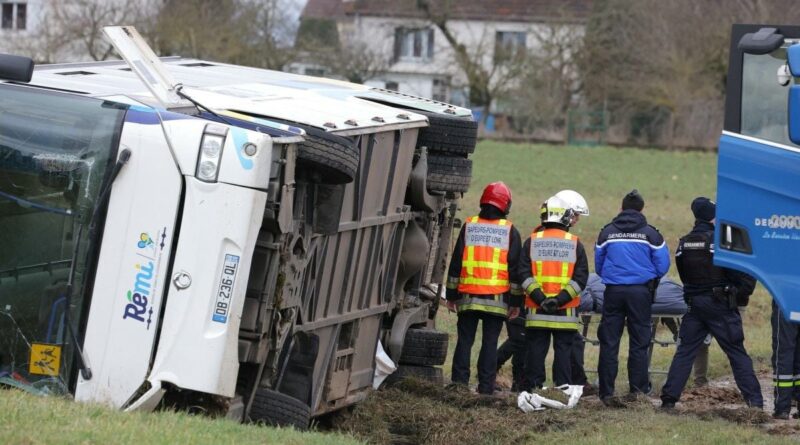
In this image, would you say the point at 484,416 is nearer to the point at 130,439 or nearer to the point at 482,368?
the point at 482,368

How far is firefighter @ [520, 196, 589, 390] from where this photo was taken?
10.8 meters

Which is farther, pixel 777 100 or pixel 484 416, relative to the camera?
pixel 484 416

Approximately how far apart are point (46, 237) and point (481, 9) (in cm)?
6439

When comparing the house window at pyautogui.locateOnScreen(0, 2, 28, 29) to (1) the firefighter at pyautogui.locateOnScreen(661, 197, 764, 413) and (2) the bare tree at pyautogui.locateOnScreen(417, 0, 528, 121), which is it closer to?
(2) the bare tree at pyautogui.locateOnScreen(417, 0, 528, 121)

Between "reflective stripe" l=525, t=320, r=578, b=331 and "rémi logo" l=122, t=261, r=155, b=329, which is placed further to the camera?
"reflective stripe" l=525, t=320, r=578, b=331

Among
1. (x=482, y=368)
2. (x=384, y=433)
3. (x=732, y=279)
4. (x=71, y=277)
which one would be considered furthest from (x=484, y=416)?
(x=71, y=277)

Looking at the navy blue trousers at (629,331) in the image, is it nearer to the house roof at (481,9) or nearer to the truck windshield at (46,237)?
the truck windshield at (46,237)

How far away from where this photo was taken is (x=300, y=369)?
330 inches

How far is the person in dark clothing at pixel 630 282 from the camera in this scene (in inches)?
429

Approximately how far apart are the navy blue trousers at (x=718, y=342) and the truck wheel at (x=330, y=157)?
3.81 meters

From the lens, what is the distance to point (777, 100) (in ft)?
28.8

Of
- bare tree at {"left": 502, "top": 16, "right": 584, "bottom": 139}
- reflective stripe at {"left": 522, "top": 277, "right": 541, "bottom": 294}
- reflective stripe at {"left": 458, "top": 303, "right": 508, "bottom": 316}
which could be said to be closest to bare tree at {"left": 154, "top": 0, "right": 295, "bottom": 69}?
bare tree at {"left": 502, "top": 16, "right": 584, "bottom": 139}

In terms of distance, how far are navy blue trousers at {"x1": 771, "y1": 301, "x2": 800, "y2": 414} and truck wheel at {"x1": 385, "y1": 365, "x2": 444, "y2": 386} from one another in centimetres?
256

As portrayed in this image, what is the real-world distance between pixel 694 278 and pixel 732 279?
12.2 inches
